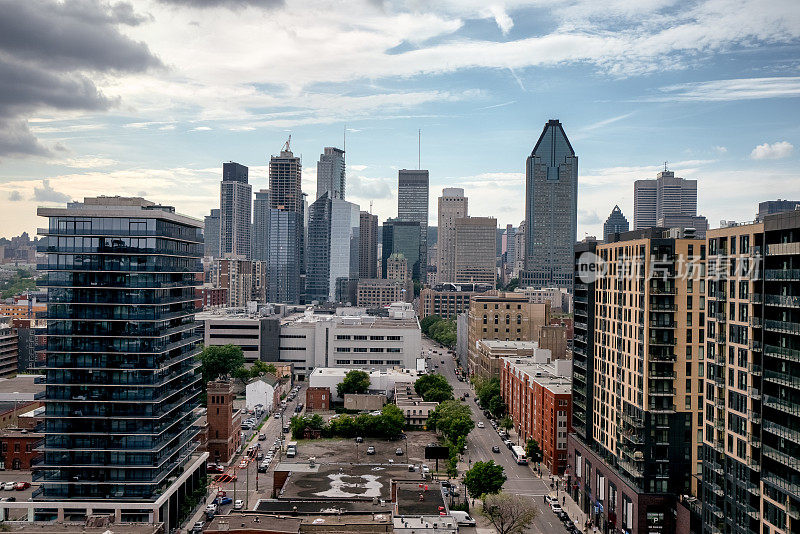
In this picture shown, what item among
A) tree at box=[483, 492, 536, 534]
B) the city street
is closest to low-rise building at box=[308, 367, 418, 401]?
the city street

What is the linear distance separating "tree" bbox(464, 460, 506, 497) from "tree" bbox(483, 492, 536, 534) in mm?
8189

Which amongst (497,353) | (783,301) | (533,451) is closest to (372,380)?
(497,353)

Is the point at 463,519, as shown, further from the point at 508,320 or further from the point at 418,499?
the point at 508,320

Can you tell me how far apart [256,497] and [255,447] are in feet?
75.3

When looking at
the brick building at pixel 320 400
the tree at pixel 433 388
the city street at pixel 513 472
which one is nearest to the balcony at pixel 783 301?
the city street at pixel 513 472

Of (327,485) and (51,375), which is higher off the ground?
(51,375)

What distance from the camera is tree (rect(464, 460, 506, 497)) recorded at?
8000 centimetres

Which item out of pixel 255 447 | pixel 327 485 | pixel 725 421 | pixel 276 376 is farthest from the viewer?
pixel 276 376

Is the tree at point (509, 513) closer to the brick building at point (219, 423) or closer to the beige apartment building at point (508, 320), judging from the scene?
the brick building at point (219, 423)

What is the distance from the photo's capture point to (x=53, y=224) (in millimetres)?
67312

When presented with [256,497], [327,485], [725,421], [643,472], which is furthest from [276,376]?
[725,421]

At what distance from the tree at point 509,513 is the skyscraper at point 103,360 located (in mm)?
33623

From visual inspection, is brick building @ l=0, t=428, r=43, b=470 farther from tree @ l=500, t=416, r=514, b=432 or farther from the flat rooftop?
tree @ l=500, t=416, r=514, b=432

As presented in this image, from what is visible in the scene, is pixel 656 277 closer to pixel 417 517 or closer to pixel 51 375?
pixel 417 517
